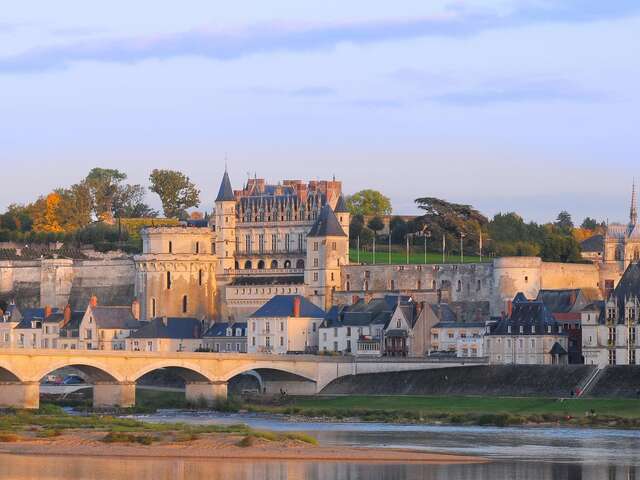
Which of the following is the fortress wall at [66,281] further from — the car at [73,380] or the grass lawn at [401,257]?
the grass lawn at [401,257]

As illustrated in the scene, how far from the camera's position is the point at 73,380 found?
4141 inches

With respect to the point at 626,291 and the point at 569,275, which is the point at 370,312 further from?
the point at 626,291

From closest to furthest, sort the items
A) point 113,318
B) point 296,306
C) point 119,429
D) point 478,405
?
point 119,429 → point 478,405 → point 296,306 → point 113,318

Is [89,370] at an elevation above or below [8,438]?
above

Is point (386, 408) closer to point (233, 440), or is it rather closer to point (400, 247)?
point (233, 440)

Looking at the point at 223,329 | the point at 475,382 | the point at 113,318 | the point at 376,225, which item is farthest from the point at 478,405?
the point at 376,225

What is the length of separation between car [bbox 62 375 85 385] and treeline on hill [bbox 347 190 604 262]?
25658mm

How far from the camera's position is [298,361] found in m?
92.8

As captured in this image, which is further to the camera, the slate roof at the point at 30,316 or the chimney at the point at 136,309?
the chimney at the point at 136,309

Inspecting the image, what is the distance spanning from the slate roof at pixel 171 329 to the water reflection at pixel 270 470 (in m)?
44.4

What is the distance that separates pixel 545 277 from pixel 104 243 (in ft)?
119

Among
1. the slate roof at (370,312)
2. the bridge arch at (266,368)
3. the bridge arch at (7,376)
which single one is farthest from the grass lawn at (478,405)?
the bridge arch at (7,376)

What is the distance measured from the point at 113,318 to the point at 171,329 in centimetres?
346

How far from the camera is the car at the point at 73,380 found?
10400 centimetres
